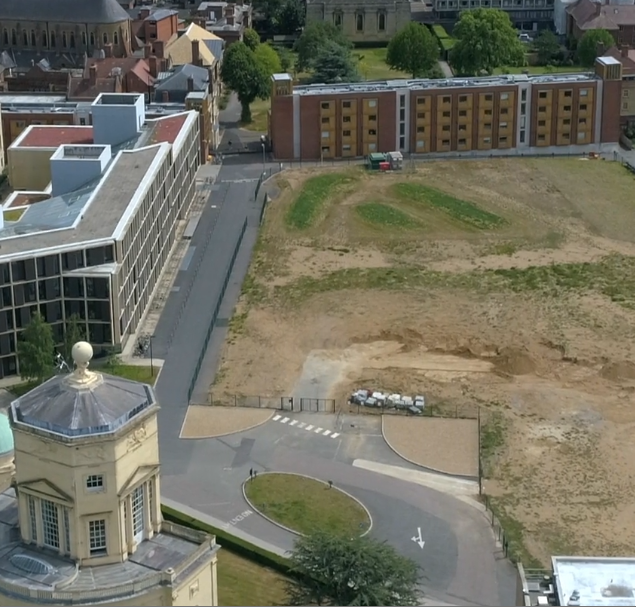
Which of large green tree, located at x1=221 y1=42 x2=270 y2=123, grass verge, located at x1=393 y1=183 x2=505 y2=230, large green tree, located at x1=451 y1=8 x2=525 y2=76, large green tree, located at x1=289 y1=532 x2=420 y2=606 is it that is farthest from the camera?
large green tree, located at x1=451 y1=8 x2=525 y2=76

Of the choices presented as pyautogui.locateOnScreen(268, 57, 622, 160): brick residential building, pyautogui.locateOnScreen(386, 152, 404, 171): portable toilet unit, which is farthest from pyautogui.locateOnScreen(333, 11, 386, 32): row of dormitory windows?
pyautogui.locateOnScreen(386, 152, 404, 171): portable toilet unit

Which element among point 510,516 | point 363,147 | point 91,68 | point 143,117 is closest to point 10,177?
point 143,117

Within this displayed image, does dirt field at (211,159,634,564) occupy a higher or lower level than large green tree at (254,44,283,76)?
lower

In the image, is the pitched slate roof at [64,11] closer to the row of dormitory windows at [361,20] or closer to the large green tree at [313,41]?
the large green tree at [313,41]

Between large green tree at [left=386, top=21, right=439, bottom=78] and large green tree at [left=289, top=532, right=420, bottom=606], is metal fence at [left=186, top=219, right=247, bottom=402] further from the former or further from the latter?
large green tree at [left=386, top=21, right=439, bottom=78]

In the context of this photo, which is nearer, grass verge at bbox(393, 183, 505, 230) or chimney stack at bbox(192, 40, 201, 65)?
grass verge at bbox(393, 183, 505, 230)

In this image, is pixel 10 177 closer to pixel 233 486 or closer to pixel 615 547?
pixel 233 486

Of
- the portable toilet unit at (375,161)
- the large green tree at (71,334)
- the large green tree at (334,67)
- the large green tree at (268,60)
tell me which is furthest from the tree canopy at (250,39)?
the large green tree at (71,334)
